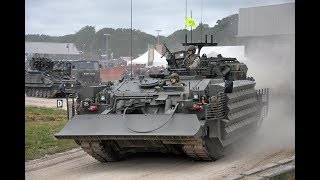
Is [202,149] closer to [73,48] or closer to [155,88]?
[155,88]

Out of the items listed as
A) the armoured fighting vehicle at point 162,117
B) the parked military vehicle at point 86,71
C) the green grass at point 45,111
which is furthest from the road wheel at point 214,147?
the parked military vehicle at point 86,71

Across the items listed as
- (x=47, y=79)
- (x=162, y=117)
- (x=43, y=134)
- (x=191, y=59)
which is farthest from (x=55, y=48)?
(x=162, y=117)

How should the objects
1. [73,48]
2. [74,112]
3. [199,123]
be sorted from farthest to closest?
[73,48] < [74,112] < [199,123]

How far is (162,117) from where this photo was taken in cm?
869

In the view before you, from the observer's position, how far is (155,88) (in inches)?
392

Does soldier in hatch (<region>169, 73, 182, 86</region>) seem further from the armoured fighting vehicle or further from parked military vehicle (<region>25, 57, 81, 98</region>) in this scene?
parked military vehicle (<region>25, 57, 81, 98</region>)

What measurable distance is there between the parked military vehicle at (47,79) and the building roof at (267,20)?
10.5 m

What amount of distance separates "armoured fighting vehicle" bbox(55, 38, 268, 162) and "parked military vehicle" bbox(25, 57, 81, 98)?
17.1 m

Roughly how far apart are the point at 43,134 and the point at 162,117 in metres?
5.95

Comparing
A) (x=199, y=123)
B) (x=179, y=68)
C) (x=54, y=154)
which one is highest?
(x=179, y=68)

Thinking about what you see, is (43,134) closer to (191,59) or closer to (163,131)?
(191,59)

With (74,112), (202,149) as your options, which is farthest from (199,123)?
(74,112)

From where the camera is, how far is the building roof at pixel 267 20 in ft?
33.9
